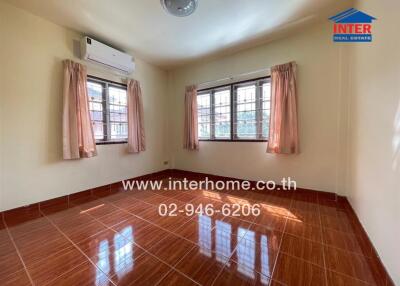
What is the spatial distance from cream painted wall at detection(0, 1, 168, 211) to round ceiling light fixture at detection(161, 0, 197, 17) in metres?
1.71

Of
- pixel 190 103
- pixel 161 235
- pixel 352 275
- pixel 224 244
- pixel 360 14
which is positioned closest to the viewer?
pixel 352 275

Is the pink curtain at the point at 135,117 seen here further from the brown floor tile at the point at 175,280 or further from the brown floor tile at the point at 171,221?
the brown floor tile at the point at 175,280

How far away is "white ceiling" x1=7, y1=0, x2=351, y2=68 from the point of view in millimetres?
2014

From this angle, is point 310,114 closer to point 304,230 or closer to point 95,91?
point 304,230

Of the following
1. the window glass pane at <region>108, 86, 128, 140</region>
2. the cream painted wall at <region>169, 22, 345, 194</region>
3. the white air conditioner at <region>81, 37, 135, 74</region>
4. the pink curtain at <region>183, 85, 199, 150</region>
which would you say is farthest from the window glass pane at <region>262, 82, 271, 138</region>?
the window glass pane at <region>108, 86, 128, 140</region>

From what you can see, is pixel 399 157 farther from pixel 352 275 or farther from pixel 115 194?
pixel 115 194

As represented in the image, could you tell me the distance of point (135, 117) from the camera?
10.9 ft

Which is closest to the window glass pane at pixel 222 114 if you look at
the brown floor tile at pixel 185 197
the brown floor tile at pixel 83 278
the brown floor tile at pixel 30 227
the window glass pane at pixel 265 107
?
the window glass pane at pixel 265 107

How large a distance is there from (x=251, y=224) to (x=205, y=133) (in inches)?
92.8

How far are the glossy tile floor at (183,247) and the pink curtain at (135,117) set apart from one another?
1378mm

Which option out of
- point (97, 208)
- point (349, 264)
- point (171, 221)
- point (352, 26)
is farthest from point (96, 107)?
point (352, 26)

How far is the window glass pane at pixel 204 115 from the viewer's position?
148 inches

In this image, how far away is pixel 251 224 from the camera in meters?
1.81

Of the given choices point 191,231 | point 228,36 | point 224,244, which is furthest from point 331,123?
point 191,231
